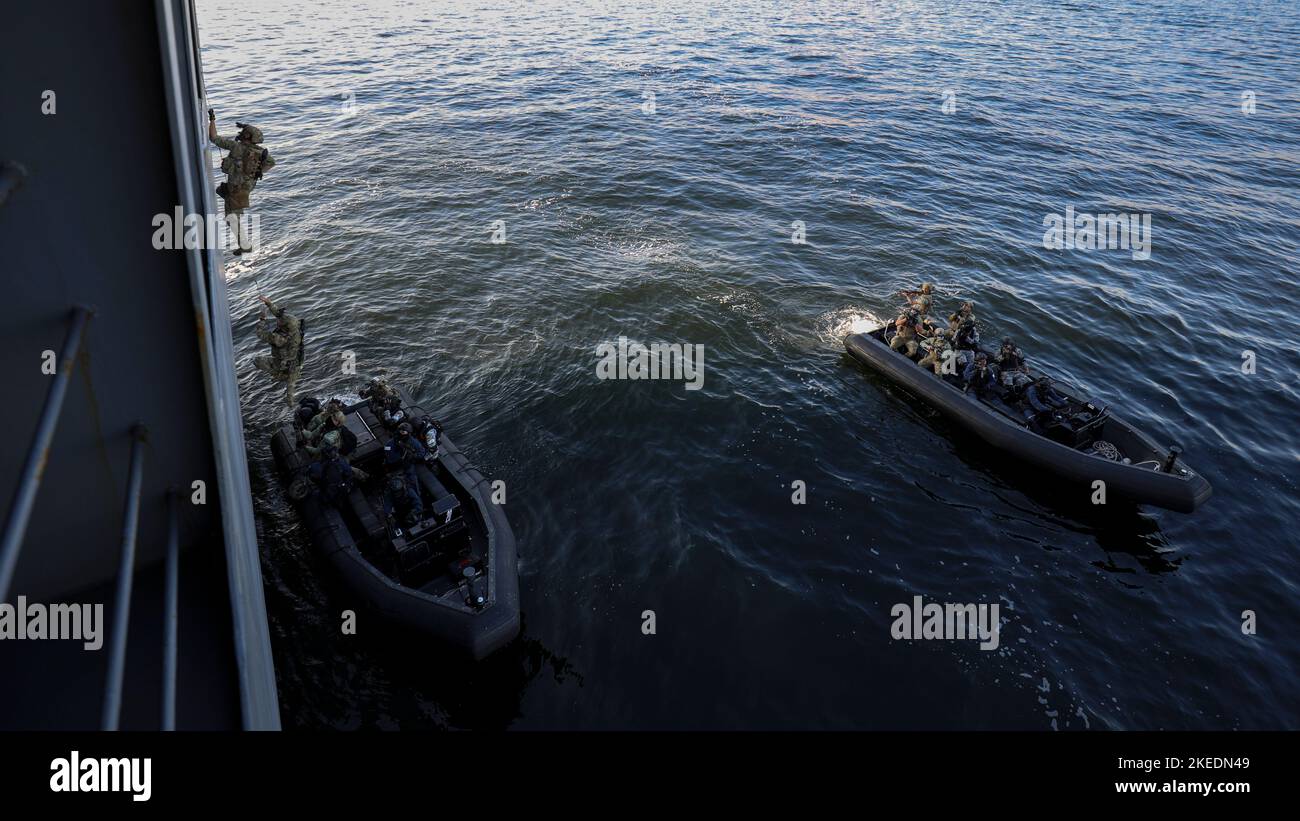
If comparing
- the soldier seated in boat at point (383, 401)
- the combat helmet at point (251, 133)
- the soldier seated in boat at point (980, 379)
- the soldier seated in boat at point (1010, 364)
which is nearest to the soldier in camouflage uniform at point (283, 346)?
the soldier seated in boat at point (383, 401)

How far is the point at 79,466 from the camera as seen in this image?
480cm

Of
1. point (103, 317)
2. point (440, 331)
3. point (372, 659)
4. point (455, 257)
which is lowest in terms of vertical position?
point (372, 659)

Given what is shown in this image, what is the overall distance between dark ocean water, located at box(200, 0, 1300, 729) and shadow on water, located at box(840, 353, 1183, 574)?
0.12 metres

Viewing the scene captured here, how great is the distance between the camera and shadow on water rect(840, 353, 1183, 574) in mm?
17836

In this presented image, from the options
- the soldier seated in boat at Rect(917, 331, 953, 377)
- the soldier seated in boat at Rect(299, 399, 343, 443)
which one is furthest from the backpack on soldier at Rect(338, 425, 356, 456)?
the soldier seated in boat at Rect(917, 331, 953, 377)

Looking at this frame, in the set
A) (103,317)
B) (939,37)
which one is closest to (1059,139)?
(939,37)

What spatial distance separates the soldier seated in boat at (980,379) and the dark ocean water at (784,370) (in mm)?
1551

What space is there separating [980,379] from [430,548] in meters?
17.1

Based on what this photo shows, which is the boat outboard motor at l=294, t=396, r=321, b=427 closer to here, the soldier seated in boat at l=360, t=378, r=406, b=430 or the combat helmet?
→ the soldier seated in boat at l=360, t=378, r=406, b=430

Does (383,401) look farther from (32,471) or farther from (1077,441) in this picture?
(1077,441)

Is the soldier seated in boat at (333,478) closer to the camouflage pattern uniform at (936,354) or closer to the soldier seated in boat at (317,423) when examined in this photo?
the soldier seated in boat at (317,423)

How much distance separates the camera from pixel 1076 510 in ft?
62.3

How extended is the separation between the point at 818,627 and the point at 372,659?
9691mm
